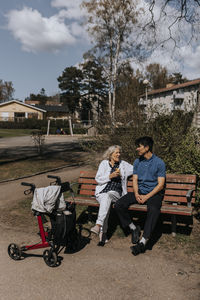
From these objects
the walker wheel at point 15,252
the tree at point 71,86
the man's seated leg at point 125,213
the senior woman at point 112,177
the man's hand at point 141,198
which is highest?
the tree at point 71,86

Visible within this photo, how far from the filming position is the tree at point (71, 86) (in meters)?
58.8

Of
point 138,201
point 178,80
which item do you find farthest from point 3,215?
point 178,80

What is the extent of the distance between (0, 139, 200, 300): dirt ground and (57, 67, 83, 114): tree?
5528cm

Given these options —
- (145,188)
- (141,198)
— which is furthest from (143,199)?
(145,188)

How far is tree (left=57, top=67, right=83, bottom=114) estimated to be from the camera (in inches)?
2317

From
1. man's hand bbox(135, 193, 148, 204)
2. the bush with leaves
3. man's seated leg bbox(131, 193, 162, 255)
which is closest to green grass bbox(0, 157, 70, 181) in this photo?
the bush with leaves

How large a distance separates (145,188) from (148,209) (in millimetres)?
385

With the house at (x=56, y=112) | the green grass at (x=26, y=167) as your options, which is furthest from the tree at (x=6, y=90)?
the green grass at (x=26, y=167)

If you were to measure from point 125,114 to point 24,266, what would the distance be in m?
5.53

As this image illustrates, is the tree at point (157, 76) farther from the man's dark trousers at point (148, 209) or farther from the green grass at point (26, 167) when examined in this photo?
the man's dark trousers at point (148, 209)

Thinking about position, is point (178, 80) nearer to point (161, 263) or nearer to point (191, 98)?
point (191, 98)

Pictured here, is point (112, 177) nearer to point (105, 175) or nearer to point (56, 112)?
point (105, 175)

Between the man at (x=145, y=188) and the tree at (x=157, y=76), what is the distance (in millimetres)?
63484

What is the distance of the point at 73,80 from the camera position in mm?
59781
